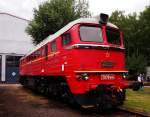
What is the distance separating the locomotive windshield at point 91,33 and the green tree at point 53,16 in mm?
15908

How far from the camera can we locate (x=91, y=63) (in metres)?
13.4

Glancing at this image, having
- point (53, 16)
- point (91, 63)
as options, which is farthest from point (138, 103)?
point (53, 16)

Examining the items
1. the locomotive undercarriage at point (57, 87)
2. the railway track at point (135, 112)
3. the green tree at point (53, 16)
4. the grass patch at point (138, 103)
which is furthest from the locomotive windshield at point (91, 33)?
the green tree at point (53, 16)

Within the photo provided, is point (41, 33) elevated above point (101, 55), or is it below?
above

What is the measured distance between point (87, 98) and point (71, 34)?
9.18 ft

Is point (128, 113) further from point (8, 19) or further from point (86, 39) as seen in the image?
point (8, 19)

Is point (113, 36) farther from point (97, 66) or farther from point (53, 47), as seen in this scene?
point (53, 47)

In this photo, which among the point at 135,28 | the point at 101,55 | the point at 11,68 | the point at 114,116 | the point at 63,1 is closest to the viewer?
the point at 114,116

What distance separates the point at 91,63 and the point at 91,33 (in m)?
1.38

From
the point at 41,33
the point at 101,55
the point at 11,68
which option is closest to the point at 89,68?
the point at 101,55

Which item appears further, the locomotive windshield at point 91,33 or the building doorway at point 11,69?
the building doorway at point 11,69

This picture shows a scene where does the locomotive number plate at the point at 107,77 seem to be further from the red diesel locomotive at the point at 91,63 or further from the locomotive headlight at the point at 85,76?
the locomotive headlight at the point at 85,76

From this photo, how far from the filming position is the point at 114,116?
41.6 ft

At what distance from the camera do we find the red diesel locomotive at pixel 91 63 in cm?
1310
